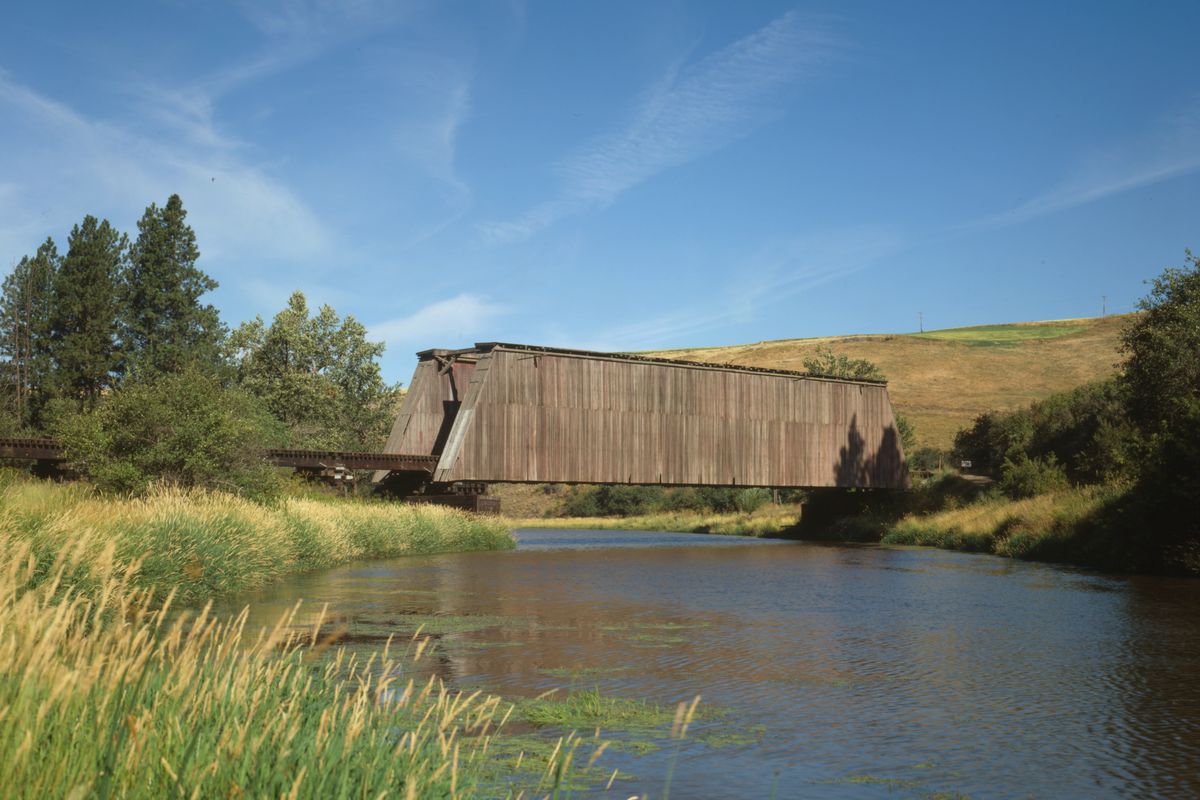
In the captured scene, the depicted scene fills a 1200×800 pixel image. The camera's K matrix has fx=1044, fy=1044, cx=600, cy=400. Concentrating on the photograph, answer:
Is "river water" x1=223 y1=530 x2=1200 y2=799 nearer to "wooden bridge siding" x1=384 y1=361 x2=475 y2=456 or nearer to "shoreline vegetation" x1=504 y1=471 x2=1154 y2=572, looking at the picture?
"shoreline vegetation" x1=504 y1=471 x2=1154 y2=572

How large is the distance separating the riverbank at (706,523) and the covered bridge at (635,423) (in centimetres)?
788

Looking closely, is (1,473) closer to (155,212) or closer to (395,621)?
(395,621)

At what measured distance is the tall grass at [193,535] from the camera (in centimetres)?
1346

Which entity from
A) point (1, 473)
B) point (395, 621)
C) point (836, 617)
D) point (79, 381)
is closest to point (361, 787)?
point (395, 621)

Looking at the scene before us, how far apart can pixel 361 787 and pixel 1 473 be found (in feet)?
84.6

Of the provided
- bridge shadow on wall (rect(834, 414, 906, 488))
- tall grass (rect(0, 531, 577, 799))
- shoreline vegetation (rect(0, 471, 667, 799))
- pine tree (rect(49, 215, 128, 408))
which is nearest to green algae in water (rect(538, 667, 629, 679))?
shoreline vegetation (rect(0, 471, 667, 799))

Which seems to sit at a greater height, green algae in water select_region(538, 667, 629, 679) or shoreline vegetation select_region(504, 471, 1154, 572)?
shoreline vegetation select_region(504, 471, 1154, 572)

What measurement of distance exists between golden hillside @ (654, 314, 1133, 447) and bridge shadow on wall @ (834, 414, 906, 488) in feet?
97.3

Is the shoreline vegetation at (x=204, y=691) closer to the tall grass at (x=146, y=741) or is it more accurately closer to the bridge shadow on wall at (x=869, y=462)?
the tall grass at (x=146, y=741)

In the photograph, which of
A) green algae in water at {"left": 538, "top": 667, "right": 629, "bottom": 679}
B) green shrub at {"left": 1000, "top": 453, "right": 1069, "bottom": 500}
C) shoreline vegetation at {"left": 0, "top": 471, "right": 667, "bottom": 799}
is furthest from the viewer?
green shrub at {"left": 1000, "top": 453, "right": 1069, "bottom": 500}

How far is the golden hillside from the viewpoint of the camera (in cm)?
9800

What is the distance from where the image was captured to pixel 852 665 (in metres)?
13.5

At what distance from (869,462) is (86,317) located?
45310 millimetres

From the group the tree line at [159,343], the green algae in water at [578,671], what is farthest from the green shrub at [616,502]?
the green algae in water at [578,671]
